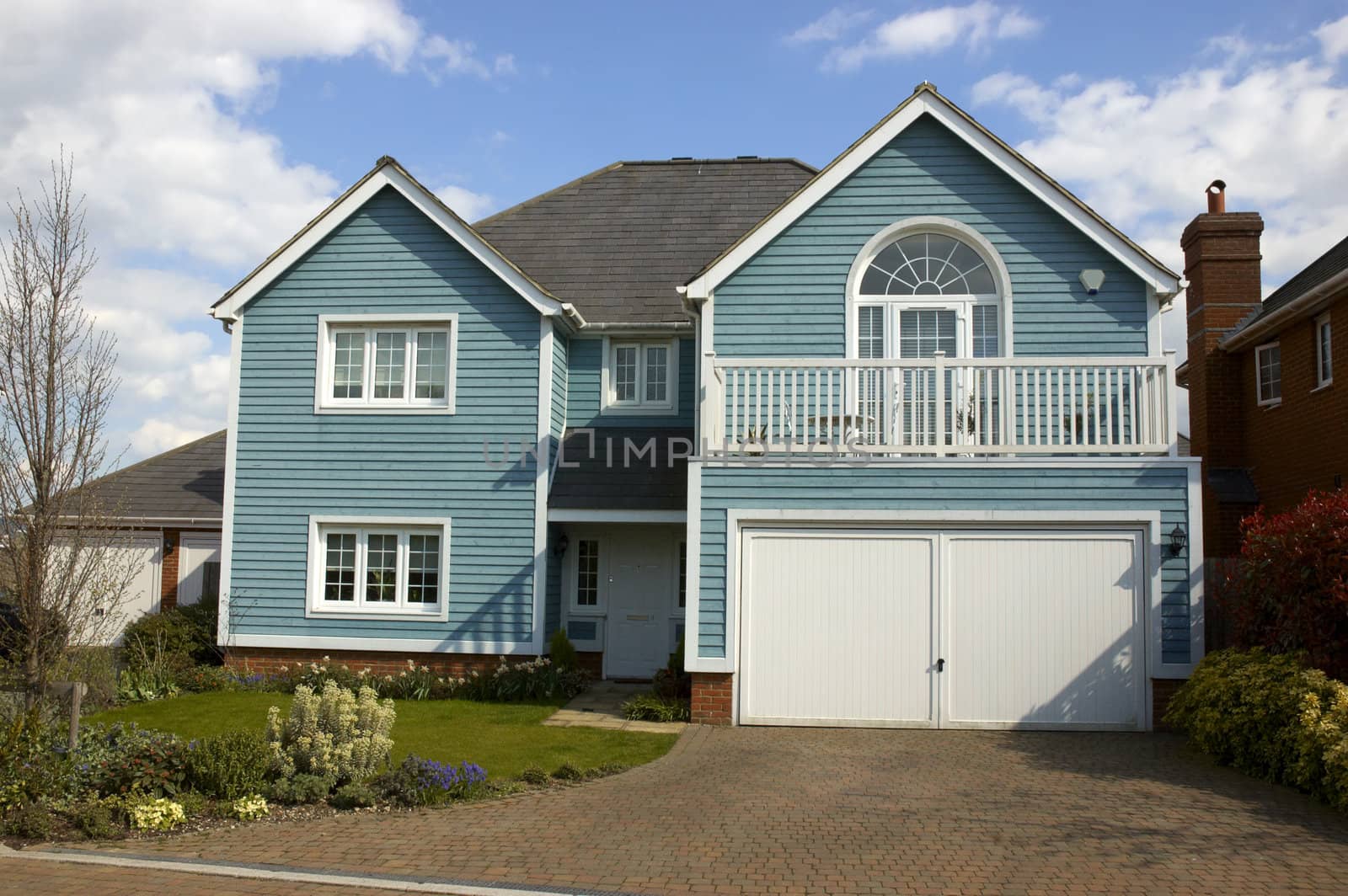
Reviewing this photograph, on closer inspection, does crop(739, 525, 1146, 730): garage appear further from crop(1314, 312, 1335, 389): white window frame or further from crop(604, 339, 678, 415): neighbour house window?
crop(1314, 312, 1335, 389): white window frame

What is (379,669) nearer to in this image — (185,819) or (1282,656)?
(185,819)

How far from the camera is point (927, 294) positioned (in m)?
14.0

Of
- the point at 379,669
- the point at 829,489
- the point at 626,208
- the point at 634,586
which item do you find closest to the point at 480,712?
the point at 379,669

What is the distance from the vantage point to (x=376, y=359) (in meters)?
15.9

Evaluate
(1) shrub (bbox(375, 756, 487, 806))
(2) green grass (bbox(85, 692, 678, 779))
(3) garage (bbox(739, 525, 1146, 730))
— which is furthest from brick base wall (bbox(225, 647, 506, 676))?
(1) shrub (bbox(375, 756, 487, 806))

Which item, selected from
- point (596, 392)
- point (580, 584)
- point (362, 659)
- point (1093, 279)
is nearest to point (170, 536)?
point (362, 659)

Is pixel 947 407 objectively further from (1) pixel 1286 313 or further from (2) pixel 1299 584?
(1) pixel 1286 313

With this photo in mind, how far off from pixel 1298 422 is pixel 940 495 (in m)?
8.15

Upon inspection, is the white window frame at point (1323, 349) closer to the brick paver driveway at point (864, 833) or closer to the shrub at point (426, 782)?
the brick paver driveway at point (864, 833)

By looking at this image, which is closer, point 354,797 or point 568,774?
point 354,797

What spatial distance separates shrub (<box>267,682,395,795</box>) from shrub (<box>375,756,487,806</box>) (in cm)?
25

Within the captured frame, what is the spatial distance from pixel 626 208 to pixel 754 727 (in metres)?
9.91

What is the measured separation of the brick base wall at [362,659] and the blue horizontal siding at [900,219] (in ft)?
17.9

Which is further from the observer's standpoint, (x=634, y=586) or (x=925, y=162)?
(x=634, y=586)
